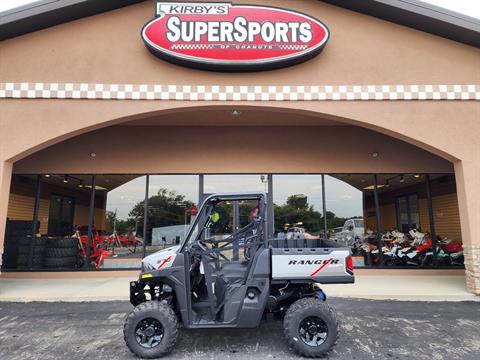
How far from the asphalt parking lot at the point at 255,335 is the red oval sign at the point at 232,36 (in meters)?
5.17

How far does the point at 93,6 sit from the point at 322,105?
561 cm

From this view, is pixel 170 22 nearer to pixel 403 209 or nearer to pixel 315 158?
pixel 315 158

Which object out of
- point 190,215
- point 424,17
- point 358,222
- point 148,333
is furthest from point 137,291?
point 424,17

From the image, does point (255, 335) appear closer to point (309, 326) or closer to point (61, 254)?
point (309, 326)

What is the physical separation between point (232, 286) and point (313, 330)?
1.09m

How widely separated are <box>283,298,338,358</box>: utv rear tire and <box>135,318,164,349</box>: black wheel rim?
1.51 metres

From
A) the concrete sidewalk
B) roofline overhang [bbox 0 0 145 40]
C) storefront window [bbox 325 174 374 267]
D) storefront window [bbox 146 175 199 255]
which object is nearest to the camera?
the concrete sidewalk

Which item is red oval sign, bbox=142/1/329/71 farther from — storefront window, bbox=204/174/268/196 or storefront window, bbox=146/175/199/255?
storefront window, bbox=146/175/199/255

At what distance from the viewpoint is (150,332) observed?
3.66 meters

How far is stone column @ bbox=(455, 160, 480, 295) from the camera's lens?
6.45 metres

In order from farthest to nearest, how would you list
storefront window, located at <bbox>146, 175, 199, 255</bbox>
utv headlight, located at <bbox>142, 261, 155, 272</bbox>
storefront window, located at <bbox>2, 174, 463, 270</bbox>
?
storefront window, located at <bbox>146, 175, 199, 255</bbox>, storefront window, located at <bbox>2, 174, 463, 270</bbox>, utv headlight, located at <bbox>142, 261, 155, 272</bbox>

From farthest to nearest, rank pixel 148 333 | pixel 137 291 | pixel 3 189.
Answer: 1. pixel 3 189
2. pixel 137 291
3. pixel 148 333

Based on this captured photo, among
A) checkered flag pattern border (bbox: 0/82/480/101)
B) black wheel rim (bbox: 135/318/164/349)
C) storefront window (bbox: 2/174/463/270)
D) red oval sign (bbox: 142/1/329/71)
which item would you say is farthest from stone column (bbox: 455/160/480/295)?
black wheel rim (bbox: 135/318/164/349)

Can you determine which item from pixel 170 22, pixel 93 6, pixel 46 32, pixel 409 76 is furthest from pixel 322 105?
pixel 46 32
